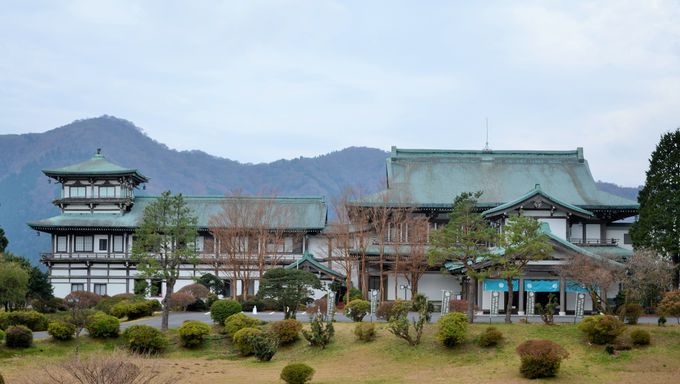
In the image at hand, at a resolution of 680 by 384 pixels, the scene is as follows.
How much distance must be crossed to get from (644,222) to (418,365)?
782 inches

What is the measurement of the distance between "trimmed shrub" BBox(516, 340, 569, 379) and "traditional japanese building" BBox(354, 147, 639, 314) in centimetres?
1492

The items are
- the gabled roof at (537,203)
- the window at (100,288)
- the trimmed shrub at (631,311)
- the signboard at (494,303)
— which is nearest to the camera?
the trimmed shrub at (631,311)

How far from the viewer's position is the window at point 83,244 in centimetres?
6225

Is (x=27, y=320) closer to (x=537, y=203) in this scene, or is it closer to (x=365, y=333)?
(x=365, y=333)

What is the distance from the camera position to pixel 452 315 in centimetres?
3278

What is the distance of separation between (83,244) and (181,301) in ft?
57.9

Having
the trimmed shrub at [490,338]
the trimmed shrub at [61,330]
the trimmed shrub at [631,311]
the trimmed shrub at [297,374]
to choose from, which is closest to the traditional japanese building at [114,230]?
the trimmed shrub at [61,330]

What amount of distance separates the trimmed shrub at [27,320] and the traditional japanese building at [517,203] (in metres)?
21.4

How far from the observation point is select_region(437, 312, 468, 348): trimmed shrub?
32094 millimetres

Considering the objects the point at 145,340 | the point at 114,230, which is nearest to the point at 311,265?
the point at 114,230

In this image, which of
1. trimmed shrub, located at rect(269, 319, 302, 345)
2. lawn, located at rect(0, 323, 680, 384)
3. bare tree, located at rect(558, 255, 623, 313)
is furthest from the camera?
bare tree, located at rect(558, 255, 623, 313)

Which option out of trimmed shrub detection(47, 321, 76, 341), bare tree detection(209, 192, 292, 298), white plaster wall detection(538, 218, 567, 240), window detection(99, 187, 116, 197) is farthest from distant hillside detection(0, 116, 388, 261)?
trimmed shrub detection(47, 321, 76, 341)

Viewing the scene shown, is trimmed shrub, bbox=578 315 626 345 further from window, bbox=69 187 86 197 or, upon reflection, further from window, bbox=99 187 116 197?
window, bbox=69 187 86 197

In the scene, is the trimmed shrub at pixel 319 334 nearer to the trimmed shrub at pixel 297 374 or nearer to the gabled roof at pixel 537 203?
the trimmed shrub at pixel 297 374
